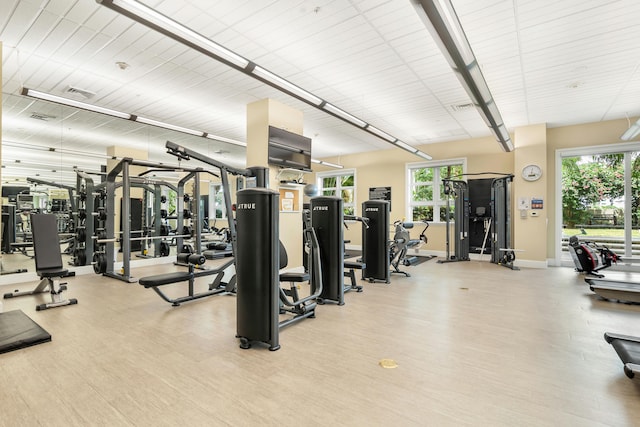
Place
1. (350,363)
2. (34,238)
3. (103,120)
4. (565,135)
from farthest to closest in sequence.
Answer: (565,135), (103,120), (34,238), (350,363)

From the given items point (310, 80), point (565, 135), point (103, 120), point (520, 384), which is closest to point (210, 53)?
point (310, 80)

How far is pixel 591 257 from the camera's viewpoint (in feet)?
18.6

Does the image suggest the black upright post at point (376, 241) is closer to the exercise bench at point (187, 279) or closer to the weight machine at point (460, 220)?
the exercise bench at point (187, 279)

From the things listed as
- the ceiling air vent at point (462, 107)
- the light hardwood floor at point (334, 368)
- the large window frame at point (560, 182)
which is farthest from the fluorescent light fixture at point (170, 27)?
the large window frame at point (560, 182)

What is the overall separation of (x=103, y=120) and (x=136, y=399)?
6.53m

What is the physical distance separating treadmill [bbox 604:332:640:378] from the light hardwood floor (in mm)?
126

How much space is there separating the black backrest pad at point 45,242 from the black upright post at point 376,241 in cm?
445

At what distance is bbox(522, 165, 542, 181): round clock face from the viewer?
727cm

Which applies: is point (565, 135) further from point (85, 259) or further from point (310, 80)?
point (85, 259)

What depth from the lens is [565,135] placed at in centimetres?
744

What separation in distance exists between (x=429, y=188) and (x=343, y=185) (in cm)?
316

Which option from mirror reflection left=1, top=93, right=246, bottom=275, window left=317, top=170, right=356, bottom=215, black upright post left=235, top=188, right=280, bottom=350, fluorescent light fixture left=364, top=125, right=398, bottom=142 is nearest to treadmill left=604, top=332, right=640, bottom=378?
black upright post left=235, top=188, right=280, bottom=350

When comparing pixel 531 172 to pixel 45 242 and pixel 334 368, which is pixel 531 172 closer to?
pixel 334 368

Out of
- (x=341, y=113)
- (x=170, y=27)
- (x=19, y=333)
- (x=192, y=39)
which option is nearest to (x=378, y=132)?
(x=341, y=113)
